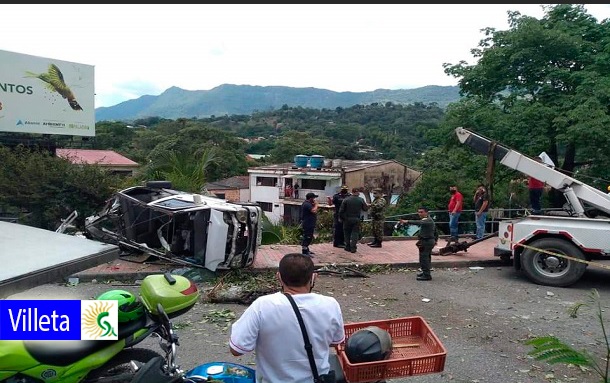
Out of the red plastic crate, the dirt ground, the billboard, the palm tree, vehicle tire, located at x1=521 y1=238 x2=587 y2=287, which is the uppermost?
the billboard

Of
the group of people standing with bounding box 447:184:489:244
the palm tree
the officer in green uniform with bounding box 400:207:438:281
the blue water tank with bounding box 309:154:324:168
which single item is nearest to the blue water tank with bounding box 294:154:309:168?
the blue water tank with bounding box 309:154:324:168

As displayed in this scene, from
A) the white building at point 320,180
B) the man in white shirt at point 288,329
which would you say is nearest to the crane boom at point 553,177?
the man in white shirt at point 288,329

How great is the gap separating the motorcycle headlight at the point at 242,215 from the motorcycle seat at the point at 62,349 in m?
5.53

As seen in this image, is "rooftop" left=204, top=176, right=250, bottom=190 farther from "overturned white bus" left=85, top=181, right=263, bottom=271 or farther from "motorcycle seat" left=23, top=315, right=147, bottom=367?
"motorcycle seat" left=23, top=315, right=147, bottom=367

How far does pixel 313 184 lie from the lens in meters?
46.7

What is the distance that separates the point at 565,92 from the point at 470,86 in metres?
3.34

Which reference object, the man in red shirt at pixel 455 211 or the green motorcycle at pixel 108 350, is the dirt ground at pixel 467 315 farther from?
the man in red shirt at pixel 455 211

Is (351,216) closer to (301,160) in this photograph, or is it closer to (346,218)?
(346,218)

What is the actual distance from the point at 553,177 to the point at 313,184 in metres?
37.4

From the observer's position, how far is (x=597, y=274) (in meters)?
9.60

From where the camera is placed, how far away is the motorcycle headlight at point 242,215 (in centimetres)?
873

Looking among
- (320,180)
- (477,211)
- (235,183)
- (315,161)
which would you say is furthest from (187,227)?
(235,183)

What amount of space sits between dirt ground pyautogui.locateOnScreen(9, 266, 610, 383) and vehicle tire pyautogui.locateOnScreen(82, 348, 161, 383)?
677 mm

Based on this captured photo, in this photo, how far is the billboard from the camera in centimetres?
2844
